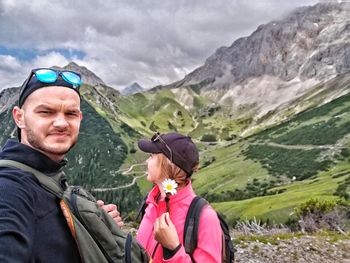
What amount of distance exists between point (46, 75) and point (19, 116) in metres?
0.49

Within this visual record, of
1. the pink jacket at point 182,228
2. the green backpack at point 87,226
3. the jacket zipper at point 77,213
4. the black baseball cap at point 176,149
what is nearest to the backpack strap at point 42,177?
the green backpack at point 87,226

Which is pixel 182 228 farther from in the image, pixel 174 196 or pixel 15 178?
pixel 15 178

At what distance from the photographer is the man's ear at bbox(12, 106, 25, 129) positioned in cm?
371

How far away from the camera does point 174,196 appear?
5500 mm

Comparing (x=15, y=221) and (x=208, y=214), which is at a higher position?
(x=15, y=221)

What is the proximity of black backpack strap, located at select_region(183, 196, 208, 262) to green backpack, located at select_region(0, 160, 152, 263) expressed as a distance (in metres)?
1.50

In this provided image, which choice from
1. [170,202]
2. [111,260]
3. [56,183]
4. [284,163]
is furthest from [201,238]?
[284,163]

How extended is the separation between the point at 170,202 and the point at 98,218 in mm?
2178

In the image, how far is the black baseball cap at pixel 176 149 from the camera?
5.48m

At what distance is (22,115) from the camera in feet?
12.3

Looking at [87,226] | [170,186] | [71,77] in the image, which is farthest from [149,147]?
[87,226]

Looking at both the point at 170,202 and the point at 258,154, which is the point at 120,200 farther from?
the point at 170,202

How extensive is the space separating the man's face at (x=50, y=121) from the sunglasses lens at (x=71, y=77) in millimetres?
137

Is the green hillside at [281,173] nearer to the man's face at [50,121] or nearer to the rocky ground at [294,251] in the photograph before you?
the rocky ground at [294,251]
